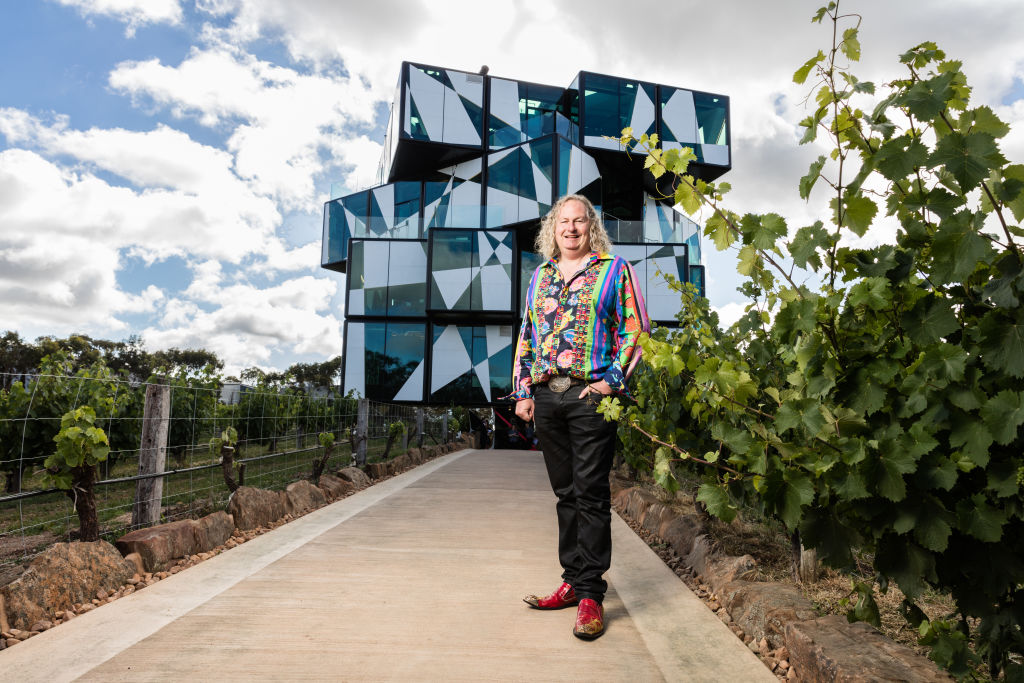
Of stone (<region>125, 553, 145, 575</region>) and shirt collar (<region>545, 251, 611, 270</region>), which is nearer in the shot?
shirt collar (<region>545, 251, 611, 270</region>)

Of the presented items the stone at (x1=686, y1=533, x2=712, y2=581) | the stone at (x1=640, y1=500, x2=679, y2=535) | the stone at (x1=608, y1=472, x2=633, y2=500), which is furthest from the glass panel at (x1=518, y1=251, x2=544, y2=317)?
the stone at (x1=686, y1=533, x2=712, y2=581)

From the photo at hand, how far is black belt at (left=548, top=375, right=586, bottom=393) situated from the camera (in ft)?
8.34

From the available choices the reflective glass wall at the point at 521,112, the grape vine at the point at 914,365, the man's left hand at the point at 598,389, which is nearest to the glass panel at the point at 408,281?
the reflective glass wall at the point at 521,112

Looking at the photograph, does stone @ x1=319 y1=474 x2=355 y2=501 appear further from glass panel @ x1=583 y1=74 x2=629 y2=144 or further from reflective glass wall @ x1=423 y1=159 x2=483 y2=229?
glass panel @ x1=583 y1=74 x2=629 y2=144

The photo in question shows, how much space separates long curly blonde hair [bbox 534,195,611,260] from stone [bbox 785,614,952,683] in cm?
171

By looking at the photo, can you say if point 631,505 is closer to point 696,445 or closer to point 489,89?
point 696,445

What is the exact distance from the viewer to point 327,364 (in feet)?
200

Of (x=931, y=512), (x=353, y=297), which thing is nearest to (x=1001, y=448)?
(x=931, y=512)

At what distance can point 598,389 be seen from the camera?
2436 mm

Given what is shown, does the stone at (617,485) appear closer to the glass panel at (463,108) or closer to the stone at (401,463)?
the stone at (401,463)

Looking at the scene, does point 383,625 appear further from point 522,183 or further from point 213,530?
point 522,183

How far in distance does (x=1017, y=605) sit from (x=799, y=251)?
897mm

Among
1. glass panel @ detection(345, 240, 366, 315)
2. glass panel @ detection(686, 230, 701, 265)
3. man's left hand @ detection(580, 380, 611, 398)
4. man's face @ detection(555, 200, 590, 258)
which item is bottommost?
man's left hand @ detection(580, 380, 611, 398)

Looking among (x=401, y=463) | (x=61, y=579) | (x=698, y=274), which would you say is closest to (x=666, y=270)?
(x=698, y=274)
